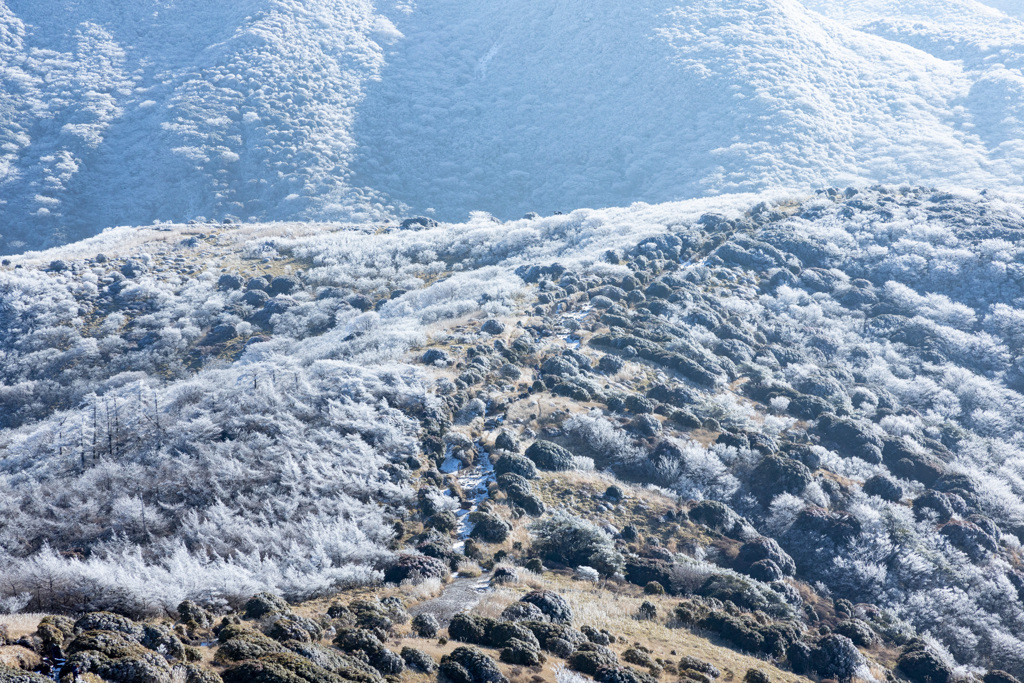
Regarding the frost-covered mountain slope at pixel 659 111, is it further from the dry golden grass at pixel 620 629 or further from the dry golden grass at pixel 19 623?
the dry golden grass at pixel 19 623

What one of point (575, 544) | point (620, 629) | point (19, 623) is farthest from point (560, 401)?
point (19, 623)

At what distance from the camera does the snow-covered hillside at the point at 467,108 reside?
79.8 metres

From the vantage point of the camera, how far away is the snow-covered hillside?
79812 mm

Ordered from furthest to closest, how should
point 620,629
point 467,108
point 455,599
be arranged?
point 467,108 → point 455,599 → point 620,629

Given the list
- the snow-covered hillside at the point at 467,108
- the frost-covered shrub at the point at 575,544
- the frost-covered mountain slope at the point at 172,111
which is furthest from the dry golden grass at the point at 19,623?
the frost-covered mountain slope at the point at 172,111

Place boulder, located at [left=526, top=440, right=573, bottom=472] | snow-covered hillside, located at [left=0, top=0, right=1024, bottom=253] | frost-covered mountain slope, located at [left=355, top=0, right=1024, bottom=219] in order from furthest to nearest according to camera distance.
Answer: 1. frost-covered mountain slope, located at [left=355, top=0, right=1024, bottom=219]
2. snow-covered hillside, located at [left=0, top=0, right=1024, bottom=253]
3. boulder, located at [left=526, top=440, right=573, bottom=472]

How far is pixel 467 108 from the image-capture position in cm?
10250

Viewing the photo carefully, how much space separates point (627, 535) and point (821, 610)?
5436mm

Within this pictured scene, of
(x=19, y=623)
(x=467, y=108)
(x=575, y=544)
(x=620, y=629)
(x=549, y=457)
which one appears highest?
(x=467, y=108)

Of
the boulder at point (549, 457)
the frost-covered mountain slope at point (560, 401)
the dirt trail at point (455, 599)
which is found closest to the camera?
the dirt trail at point (455, 599)

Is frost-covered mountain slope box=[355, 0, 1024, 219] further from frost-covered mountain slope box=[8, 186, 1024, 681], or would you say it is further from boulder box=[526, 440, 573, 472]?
boulder box=[526, 440, 573, 472]

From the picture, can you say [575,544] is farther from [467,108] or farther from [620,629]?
[467,108]

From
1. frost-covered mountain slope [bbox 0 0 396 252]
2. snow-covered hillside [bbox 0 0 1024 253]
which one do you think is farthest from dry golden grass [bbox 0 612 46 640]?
frost-covered mountain slope [bbox 0 0 396 252]

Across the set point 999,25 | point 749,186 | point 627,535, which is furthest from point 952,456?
point 999,25
